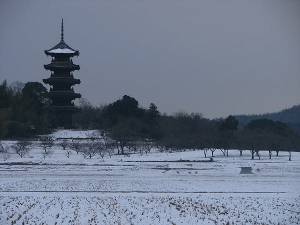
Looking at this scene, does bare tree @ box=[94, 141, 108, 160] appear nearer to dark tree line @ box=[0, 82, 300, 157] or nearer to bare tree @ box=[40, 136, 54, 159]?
dark tree line @ box=[0, 82, 300, 157]

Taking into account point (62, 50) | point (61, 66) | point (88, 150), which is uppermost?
point (62, 50)

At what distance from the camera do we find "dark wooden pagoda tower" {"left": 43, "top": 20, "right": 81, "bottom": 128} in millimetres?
68375

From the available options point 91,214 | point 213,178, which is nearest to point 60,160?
point 213,178

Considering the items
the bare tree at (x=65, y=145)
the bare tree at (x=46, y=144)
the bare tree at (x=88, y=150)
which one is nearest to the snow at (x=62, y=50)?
the bare tree at (x=46, y=144)

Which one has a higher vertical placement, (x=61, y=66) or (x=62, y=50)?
(x=62, y=50)

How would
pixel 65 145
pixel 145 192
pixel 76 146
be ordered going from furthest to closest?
pixel 65 145 < pixel 76 146 < pixel 145 192

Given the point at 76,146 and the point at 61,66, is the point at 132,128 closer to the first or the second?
the point at 76,146

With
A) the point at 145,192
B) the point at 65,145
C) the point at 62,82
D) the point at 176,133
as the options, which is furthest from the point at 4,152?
the point at 145,192

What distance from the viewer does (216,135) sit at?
60875 millimetres

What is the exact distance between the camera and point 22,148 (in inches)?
1921

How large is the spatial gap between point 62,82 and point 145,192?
154 feet

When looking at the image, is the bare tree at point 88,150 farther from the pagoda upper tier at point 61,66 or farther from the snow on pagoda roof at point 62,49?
the snow on pagoda roof at point 62,49

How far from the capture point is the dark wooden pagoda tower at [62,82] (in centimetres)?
6838

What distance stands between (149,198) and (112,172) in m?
14.4
